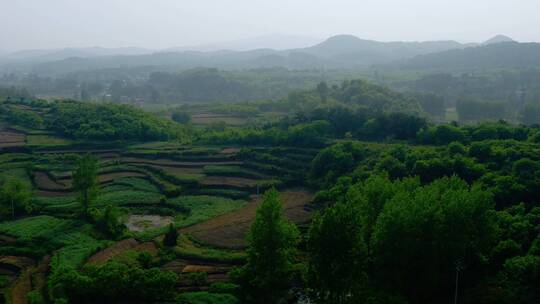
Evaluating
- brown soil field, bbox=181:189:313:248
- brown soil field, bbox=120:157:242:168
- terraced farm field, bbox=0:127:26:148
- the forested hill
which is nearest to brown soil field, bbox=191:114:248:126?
brown soil field, bbox=120:157:242:168

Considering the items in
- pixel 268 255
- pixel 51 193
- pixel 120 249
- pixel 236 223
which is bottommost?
pixel 236 223

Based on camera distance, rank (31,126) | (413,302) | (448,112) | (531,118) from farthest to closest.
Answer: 1. (448,112)
2. (531,118)
3. (31,126)
4. (413,302)

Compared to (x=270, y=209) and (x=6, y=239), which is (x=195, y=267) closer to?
(x=270, y=209)

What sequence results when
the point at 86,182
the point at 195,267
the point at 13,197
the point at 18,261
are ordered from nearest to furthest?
the point at 195,267 → the point at 18,261 → the point at 86,182 → the point at 13,197

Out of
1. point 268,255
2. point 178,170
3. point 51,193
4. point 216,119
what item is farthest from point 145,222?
point 216,119

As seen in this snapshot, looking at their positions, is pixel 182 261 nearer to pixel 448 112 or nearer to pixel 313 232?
pixel 313 232

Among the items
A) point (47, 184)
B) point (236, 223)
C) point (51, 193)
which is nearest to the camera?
point (236, 223)

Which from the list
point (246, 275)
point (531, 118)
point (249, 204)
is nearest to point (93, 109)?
point (249, 204)

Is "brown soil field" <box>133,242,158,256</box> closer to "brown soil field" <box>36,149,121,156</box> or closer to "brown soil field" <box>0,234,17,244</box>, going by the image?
"brown soil field" <box>0,234,17,244</box>
